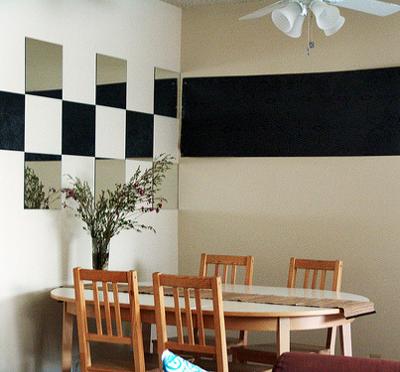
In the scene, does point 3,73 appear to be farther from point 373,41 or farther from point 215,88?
point 373,41

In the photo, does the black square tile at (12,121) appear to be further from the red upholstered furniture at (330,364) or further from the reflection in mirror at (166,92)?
the red upholstered furniture at (330,364)

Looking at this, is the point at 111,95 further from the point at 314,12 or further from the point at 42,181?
the point at 314,12

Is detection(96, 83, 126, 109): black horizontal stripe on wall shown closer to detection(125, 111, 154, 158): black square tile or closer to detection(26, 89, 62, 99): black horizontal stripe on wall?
detection(125, 111, 154, 158): black square tile

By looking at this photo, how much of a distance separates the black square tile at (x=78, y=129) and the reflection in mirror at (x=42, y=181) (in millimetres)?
147

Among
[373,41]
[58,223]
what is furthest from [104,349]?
[373,41]

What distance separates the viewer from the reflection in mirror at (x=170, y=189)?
6371 mm

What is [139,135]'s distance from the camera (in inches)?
241

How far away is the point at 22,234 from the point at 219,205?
5.72 ft

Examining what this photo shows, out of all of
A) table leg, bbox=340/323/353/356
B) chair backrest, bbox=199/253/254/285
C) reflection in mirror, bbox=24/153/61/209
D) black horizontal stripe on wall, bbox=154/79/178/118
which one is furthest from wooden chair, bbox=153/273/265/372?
black horizontal stripe on wall, bbox=154/79/178/118

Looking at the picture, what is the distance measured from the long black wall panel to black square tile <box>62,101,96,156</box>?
1036 mm

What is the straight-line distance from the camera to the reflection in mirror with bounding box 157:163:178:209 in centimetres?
637

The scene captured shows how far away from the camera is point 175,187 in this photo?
6.50 m

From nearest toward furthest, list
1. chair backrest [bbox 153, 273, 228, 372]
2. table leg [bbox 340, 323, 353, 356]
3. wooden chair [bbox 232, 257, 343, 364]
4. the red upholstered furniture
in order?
the red upholstered furniture, chair backrest [bbox 153, 273, 228, 372], table leg [bbox 340, 323, 353, 356], wooden chair [bbox 232, 257, 343, 364]

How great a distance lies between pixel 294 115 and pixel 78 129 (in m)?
1.58
